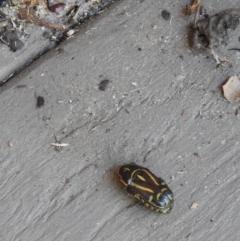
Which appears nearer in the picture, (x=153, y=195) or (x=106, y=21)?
(x=153, y=195)

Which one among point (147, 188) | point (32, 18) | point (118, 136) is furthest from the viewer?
point (32, 18)

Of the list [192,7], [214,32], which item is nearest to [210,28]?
[214,32]

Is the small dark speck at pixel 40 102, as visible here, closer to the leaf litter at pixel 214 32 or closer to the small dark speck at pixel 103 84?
the small dark speck at pixel 103 84

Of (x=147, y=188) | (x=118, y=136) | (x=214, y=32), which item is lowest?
(x=147, y=188)

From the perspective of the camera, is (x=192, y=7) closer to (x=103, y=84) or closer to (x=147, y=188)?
(x=103, y=84)

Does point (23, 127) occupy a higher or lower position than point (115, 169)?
higher

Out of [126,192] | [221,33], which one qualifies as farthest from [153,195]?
[221,33]

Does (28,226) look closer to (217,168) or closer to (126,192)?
(126,192)

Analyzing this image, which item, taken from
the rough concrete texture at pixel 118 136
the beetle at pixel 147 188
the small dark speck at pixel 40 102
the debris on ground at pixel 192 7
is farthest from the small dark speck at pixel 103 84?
the debris on ground at pixel 192 7

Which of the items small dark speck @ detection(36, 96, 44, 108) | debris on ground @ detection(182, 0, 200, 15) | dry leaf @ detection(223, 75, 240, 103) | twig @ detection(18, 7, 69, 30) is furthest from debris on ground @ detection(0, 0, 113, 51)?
dry leaf @ detection(223, 75, 240, 103)
